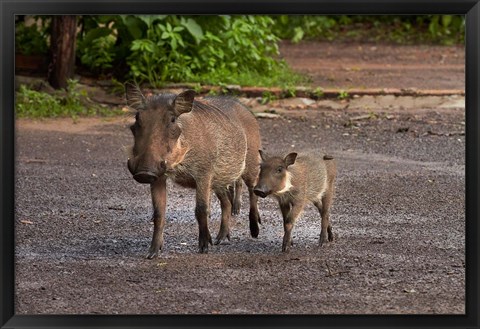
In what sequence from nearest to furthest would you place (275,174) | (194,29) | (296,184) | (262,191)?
(262,191) < (275,174) < (296,184) < (194,29)

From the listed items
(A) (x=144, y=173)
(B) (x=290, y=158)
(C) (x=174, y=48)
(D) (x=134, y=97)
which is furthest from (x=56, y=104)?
(A) (x=144, y=173)

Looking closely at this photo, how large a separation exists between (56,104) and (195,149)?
226 inches

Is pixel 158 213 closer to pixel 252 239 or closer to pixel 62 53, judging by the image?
pixel 252 239

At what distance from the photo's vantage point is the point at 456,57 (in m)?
16.8

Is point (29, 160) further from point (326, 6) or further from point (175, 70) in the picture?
point (326, 6)

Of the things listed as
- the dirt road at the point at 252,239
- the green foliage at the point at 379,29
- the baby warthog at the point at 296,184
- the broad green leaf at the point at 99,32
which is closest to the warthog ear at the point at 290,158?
the baby warthog at the point at 296,184

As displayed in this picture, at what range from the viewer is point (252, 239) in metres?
7.54

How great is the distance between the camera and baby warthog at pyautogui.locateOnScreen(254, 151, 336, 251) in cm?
691

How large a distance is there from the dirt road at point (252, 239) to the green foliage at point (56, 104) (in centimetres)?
39

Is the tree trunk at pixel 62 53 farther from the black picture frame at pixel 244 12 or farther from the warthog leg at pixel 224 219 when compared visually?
the black picture frame at pixel 244 12

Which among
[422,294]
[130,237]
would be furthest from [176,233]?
[422,294]

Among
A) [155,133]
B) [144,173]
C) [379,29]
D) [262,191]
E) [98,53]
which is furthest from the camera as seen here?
[379,29]

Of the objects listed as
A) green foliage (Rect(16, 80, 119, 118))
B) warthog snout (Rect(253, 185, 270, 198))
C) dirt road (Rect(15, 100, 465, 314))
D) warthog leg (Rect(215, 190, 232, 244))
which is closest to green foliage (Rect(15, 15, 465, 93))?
green foliage (Rect(16, 80, 119, 118))

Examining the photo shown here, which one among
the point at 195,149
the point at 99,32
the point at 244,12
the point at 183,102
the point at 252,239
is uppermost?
the point at 99,32
